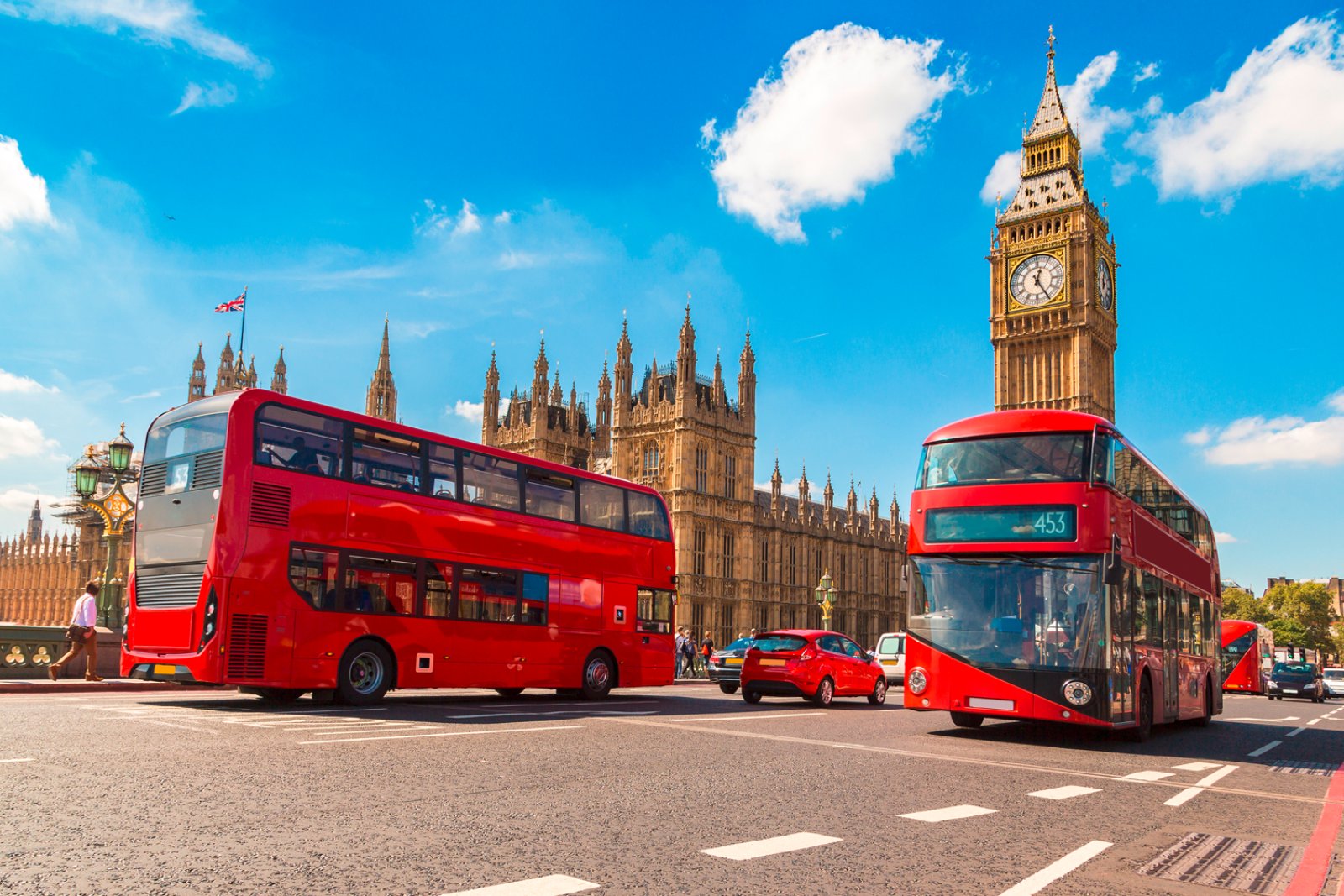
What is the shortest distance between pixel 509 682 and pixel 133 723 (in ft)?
22.2

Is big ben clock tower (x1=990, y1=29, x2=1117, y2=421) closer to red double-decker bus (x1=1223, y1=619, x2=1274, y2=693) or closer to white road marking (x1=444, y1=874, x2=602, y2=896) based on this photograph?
red double-decker bus (x1=1223, y1=619, x2=1274, y2=693)

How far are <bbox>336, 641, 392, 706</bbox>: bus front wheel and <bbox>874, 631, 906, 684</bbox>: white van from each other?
18.2 metres

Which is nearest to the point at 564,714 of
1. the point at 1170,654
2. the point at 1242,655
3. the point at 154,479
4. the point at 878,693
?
the point at 154,479

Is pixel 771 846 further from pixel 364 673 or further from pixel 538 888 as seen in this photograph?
pixel 364 673

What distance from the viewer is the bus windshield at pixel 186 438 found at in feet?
43.0

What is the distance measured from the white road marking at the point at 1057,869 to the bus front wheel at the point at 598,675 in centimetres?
1270

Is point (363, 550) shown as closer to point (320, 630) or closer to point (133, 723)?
point (320, 630)

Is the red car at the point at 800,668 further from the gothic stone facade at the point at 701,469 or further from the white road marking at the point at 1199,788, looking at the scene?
the gothic stone facade at the point at 701,469

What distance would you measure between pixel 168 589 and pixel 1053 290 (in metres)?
72.7

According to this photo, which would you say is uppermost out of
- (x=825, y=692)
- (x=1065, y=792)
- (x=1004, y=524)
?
(x=1004, y=524)

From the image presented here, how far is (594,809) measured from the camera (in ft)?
21.3

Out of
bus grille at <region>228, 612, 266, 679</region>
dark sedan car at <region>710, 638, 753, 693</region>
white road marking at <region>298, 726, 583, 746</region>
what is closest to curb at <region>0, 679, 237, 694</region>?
bus grille at <region>228, 612, 266, 679</region>

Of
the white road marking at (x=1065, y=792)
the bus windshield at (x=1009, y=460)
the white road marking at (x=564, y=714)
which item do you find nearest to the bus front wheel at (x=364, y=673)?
the white road marking at (x=564, y=714)

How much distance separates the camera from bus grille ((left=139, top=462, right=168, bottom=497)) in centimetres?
1366
